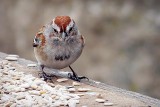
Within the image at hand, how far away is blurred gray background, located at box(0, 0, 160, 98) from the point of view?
9.05 meters

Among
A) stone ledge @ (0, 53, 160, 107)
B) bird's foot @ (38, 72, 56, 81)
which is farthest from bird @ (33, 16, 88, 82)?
stone ledge @ (0, 53, 160, 107)

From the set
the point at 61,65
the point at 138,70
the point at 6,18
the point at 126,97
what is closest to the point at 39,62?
the point at 61,65

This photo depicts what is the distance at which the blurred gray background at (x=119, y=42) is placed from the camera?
29.7 ft

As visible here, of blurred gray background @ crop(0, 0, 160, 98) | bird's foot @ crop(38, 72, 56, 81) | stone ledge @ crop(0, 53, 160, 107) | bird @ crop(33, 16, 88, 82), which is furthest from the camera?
blurred gray background @ crop(0, 0, 160, 98)

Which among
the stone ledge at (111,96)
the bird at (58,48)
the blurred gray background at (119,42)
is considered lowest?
the stone ledge at (111,96)

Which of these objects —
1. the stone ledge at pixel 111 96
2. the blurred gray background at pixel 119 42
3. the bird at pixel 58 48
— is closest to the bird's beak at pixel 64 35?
the bird at pixel 58 48

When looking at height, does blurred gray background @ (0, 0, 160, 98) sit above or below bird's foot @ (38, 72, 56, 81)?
above

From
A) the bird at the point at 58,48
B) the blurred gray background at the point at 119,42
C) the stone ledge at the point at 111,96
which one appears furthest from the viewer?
the blurred gray background at the point at 119,42

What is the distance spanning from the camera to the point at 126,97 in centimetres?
479

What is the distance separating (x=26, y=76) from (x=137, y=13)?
14.9 ft

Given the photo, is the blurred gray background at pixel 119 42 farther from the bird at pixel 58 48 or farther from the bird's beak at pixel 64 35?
the bird's beak at pixel 64 35

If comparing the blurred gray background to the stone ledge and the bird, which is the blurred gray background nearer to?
the bird

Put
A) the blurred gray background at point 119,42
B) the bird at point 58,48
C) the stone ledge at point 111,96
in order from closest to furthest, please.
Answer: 1. the stone ledge at point 111,96
2. the bird at point 58,48
3. the blurred gray background at point 119,42

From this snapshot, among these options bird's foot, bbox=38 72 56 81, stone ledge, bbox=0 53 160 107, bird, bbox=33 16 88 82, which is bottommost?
stone ledge, bbox=0 53 160 107
